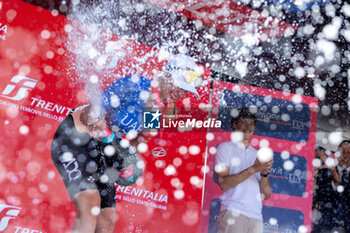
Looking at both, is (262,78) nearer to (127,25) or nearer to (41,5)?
(127,25)

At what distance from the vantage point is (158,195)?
2037 mm

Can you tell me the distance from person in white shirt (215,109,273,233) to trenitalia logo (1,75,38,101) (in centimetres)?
124

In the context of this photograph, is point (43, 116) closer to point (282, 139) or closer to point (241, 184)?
point (241, 184)

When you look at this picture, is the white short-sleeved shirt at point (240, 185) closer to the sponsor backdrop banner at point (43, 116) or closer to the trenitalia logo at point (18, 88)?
the sponsor backdrop banner at point (43, 116)

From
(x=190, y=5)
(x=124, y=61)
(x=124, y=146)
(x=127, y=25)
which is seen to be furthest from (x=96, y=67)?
(x=190, y=5)

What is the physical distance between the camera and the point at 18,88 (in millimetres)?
1690


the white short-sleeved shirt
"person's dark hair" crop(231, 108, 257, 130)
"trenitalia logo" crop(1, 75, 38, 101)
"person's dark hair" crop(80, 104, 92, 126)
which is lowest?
the white short-sleeved shirt

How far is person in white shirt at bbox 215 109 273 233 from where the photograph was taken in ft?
6.77

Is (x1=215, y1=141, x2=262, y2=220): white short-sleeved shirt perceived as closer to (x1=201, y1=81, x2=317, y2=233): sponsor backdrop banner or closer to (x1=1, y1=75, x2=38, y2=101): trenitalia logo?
(x1=201, y1=81, x2=317, y2=233): sponsor backdrop banner

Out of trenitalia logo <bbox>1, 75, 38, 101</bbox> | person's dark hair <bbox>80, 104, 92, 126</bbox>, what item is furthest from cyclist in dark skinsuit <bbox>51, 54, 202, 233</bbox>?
trenitalia logo <bbox>1, 75, 38, 101</bbox>

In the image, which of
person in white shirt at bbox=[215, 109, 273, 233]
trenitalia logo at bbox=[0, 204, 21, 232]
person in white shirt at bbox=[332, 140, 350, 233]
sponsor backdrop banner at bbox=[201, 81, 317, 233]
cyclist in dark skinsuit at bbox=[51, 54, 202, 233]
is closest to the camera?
trenitalia logo at bbox=[0, 204, 21, 232]

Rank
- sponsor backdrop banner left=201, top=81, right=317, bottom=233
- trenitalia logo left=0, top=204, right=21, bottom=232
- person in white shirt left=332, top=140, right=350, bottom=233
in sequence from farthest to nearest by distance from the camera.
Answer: person in white shirt left=332, top=140, right=350, bottom=233
sponsor backdrop banner left=201, top=81, right=317, bottom=233
trenitalia logo left=0, top=204, right=21, bottom=232

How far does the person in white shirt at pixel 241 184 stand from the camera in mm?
2062

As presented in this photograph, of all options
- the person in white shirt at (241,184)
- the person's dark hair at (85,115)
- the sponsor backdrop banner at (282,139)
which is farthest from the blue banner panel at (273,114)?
the person's dark hair at (85,115)
